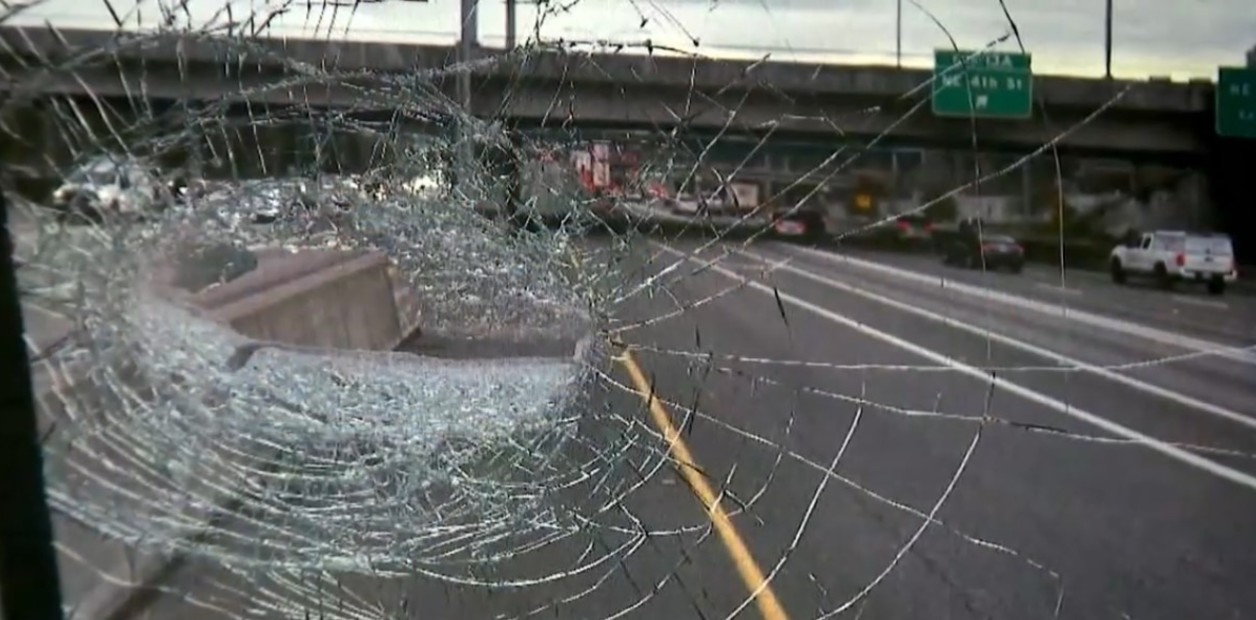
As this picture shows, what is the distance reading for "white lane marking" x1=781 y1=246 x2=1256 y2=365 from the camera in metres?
2.30

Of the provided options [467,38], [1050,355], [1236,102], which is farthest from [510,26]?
[1236,102]

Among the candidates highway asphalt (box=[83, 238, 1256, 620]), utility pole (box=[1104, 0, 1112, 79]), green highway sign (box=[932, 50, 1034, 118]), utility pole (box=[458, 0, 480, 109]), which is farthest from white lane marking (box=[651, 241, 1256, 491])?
utility pole (box=[458, 0, 480, 109])

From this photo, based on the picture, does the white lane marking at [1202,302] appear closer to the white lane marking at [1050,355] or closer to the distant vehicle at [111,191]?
the white lane marking at [1050,355]

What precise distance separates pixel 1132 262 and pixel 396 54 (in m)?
1.34

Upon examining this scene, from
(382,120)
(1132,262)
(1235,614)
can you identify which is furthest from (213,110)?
(1235,614)

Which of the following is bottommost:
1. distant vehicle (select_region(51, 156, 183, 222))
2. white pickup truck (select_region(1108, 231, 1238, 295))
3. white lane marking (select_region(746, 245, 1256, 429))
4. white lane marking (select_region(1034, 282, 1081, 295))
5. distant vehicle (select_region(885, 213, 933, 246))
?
white lane marking (select_region(746, 245, 1256, 429))

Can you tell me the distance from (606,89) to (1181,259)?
3.83ft

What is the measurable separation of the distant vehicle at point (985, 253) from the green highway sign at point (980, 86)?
209mm

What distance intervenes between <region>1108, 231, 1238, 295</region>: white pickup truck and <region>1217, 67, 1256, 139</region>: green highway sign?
22 centimetres

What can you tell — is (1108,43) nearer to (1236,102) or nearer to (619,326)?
(1236,102)

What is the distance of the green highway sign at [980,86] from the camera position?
7.41 feet

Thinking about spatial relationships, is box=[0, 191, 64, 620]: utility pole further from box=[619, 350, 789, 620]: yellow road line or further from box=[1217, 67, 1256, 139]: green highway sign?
box=[1217, 67, 1256, 139]: green highway sign

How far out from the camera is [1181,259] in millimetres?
2521

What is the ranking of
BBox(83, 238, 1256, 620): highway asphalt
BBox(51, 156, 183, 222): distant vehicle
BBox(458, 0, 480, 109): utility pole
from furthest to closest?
1. BBox(83, 238, 1256, 620): highway asphalt
2. BBox(458, 0, 480, 109): utility pole
3. BBox(51, 156, 183, 222): distant vehicle
